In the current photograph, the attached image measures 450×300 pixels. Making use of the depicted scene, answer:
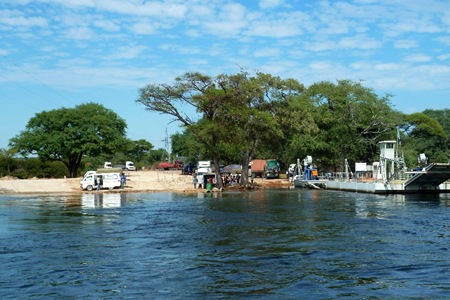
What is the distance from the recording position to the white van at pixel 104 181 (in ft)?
194

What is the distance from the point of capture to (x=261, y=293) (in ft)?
43.0

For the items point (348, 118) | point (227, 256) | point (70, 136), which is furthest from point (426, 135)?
point (227, 256)

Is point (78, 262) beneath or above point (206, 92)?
beneath

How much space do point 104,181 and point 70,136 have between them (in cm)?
2217

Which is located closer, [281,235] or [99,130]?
[281,235]

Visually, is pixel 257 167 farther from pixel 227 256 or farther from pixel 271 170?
pixel 227 256

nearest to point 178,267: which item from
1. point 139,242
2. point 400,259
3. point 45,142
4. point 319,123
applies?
point 139,242

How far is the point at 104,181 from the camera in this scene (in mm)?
59125

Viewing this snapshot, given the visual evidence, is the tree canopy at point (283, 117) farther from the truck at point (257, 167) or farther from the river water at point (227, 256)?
the river water at point (227, 256)

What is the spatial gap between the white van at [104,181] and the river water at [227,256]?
28056 millimetres

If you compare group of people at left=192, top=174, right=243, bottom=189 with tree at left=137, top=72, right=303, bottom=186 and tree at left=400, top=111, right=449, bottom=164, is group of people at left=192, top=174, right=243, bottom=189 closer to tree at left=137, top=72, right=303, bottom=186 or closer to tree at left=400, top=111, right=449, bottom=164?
tree at left=137, top=72, right=303, bottom=186

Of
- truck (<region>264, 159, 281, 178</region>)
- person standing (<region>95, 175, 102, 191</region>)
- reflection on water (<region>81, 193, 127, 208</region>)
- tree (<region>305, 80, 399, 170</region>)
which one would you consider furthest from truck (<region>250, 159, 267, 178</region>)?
reflection on water (<region>81, 193, 127, 208</region>)

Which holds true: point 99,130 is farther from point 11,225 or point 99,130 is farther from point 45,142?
point 11,225

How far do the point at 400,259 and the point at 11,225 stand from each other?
18274 mm
